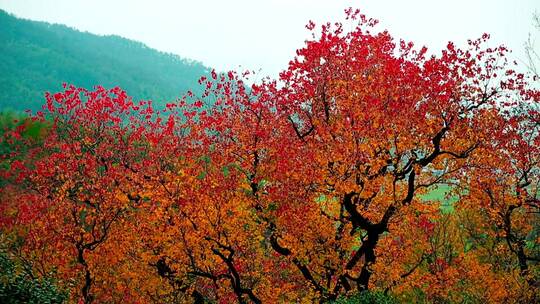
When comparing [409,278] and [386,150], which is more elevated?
[386,150]

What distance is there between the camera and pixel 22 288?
66.1 ft

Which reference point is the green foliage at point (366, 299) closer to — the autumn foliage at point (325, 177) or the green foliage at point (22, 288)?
the autumn foliage at point (325, 177)

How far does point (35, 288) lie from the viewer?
2098 centimetres

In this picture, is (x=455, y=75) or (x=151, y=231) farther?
(x=151, y=231)

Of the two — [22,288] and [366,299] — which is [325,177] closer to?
[366,299]

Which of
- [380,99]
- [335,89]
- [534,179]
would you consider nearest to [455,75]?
[380,99]

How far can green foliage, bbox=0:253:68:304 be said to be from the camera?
64.1 ft

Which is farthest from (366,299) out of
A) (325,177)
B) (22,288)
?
(22,288)

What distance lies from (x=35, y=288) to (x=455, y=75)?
21.2 meters

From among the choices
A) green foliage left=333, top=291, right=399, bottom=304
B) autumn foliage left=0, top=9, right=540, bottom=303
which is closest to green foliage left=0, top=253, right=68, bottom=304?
autumn foliage left=0, top=9, right=540, bottom=303

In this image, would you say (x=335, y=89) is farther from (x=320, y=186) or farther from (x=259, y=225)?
(x=259, y=225)

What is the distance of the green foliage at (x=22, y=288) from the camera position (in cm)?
1953

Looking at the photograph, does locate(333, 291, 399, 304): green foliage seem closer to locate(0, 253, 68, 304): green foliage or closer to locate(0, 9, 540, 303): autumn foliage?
locate(0, 9, 540, 303): autumn foliage

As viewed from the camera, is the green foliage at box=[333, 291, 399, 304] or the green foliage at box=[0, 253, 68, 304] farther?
the green foliage at box=[0, 253, 68, 304]
